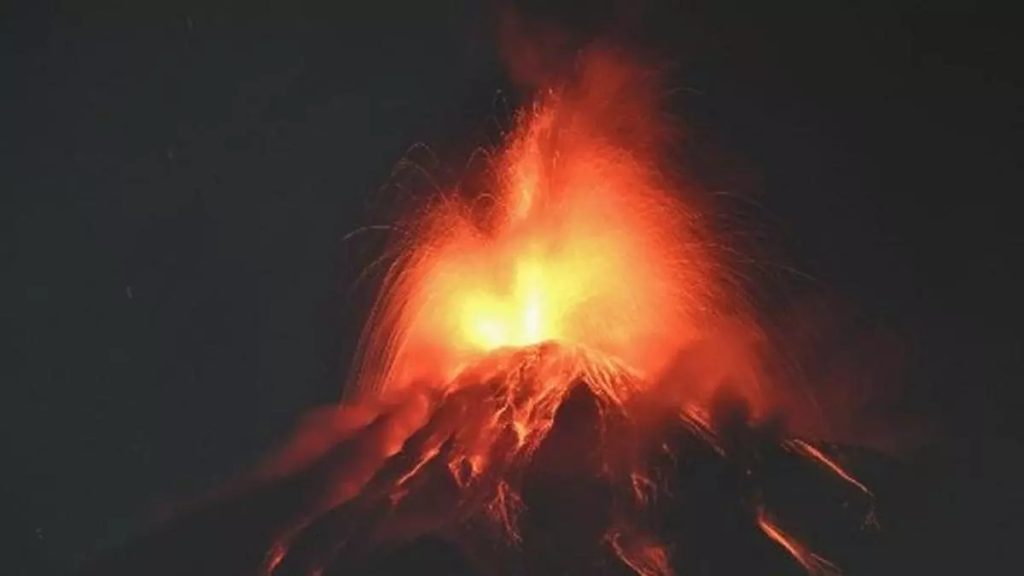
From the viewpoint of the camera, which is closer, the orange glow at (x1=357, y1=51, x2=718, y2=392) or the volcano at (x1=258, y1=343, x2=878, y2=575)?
the volcano at (x1=258, y1=343, x2=878, y2=575)

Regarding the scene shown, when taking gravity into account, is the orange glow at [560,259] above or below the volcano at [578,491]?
above

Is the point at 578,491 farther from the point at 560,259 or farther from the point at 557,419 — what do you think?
the point at 560,259

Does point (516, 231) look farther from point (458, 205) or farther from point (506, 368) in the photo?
point (506, 368)

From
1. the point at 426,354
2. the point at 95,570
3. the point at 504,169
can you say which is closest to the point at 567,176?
the point at 504,169

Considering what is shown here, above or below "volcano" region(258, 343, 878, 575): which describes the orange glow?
above
